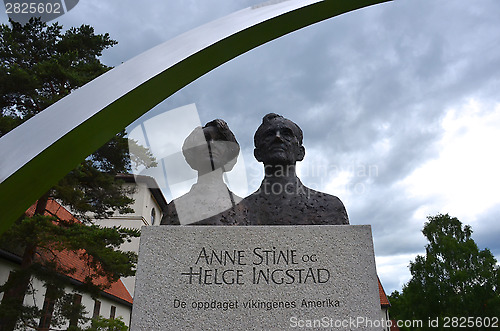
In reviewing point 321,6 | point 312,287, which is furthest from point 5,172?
point 321,6

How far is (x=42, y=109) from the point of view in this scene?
15.3 meters

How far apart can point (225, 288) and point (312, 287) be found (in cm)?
70

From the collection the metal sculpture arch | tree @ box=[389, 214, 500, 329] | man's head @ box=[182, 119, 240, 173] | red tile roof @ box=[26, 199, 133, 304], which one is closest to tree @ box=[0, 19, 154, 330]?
red tile roof @ box=[26, 199, 133, 304]

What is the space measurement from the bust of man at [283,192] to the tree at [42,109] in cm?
1030

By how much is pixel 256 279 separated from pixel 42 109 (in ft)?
48.2

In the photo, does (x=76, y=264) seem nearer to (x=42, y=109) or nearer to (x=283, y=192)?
(x=42, y=109)

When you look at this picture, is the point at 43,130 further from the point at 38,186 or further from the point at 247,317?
the point at 247,317

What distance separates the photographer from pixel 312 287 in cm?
328

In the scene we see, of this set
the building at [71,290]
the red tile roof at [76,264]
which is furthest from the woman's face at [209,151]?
the red tile roof at [76,264]

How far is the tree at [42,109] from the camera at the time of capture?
13125 mm

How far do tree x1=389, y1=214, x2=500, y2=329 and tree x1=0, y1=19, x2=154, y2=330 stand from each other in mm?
23738

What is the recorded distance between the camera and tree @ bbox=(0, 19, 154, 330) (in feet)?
43.1

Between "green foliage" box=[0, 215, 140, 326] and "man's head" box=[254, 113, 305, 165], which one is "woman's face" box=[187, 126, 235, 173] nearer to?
"man's head" box=[254, 113, 305, 165]

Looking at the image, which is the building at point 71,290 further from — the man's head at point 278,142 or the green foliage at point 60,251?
the man's head at point 278,142
